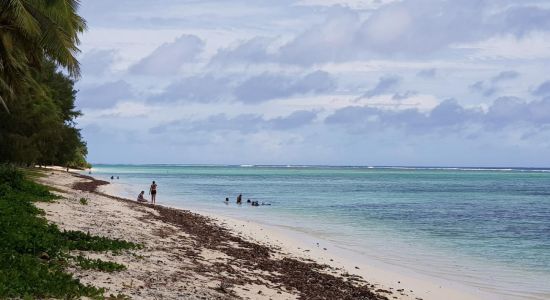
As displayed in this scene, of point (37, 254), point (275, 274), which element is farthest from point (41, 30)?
point (275, 274)

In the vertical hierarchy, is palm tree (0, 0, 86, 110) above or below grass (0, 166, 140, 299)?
above

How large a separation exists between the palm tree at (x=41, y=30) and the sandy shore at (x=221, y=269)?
566 centimetres

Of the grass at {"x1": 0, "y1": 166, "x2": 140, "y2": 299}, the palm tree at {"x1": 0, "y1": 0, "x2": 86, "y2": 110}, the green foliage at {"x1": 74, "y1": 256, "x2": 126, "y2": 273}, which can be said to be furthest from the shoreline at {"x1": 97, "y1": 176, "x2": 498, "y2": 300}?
the palm tree at {"x1": 0, "y1": 0, "x2": 86, "y2": 110}

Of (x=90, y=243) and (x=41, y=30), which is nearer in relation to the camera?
(x=90, y=243)

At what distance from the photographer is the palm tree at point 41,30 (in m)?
16.7

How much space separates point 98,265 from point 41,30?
29.0 feet

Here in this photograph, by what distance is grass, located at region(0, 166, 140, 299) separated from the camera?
9804 millimetres

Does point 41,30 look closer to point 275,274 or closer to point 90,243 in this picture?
point 90,243

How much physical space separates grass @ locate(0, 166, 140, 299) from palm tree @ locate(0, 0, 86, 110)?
17.2 ft

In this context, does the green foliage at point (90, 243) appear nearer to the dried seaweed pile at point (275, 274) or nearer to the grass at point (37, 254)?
the grass at point (37, 254)

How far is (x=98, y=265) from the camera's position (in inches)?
490

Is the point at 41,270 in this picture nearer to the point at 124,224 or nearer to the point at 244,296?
the point at 244,296

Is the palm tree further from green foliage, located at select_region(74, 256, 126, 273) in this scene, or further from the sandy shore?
green foliage, located at select_region(74, 256, 126, 273)

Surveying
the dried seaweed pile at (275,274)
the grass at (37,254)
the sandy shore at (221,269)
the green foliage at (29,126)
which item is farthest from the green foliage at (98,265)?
the green foliage at (29,126)
